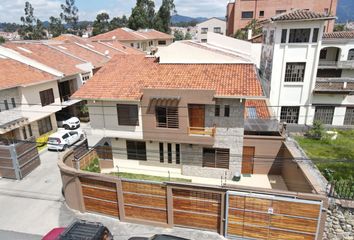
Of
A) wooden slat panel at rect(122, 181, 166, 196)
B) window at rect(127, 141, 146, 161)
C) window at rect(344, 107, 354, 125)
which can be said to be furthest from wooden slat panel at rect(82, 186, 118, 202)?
window at rect(344, 107, 354, 125)

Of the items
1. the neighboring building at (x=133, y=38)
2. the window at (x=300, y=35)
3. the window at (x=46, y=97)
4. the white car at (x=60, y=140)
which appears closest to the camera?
the window at (x=300, y=35)

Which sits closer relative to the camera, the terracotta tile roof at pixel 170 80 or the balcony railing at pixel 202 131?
the terracotta tile roof at pixel 170 80

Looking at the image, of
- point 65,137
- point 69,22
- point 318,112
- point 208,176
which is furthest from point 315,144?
point 69,22

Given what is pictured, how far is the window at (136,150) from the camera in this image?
18766 millimetres

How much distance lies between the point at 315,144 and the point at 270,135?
335 centimetres

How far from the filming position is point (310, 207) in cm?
1081

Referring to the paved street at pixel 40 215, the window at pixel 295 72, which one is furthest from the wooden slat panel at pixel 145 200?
the window at pixel 295 72

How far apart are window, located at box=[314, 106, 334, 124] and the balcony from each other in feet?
5.52

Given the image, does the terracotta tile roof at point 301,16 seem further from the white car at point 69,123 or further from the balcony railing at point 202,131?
the white car at point 69,123

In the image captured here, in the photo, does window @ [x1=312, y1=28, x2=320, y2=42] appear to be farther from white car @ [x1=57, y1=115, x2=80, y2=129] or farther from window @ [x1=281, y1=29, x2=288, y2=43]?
white car @ [x1=57, y1=115, x2=80, y2=129]

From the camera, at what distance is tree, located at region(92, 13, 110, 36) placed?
281 feet

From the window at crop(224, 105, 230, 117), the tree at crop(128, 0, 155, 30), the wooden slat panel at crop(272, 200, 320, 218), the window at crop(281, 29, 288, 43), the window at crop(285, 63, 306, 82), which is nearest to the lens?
the wooden slat panel at crop(272, 200, 320, 218)

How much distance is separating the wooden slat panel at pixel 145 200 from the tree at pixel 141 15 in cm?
6652

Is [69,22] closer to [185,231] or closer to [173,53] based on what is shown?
[173,53]
